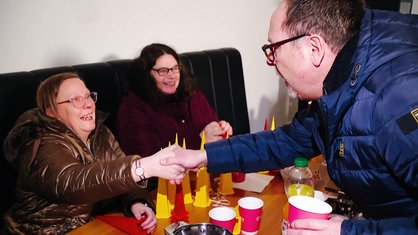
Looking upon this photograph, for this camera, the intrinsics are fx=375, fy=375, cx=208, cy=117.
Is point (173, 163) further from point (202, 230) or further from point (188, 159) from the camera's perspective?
point (202, 230)

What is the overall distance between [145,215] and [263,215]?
0.47m

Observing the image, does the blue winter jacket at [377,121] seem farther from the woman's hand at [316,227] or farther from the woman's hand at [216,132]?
the woman's hand at [216,132]

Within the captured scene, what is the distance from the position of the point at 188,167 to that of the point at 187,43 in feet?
6.05

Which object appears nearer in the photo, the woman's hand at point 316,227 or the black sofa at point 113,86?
the woman's hand at point 316,227

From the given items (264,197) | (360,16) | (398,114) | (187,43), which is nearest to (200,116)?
(187,43)

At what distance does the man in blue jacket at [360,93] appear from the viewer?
37.2 inches

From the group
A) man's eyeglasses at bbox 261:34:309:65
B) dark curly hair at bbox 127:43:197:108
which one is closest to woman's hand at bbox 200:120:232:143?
dark curly hair at bbox 127:43:197:108

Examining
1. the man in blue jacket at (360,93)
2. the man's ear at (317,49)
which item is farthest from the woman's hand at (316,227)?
the man's ear at (317,49)

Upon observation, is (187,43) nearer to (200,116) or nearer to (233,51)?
(233,51)

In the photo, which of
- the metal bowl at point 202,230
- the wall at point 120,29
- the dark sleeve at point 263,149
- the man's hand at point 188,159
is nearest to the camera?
the metal bowl at point 202,230

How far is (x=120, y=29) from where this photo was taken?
2.64m

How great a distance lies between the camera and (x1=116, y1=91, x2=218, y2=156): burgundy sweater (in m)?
2.31

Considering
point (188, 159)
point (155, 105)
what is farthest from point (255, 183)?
point (155, 105)

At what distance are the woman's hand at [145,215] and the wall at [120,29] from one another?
121 centimetres
